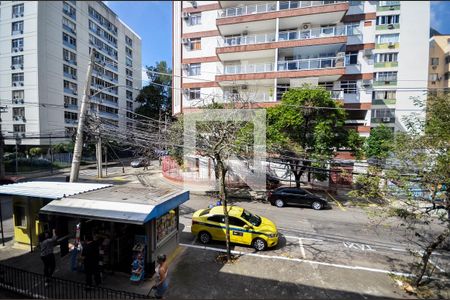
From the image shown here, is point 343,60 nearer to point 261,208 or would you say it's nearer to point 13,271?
point 261,208

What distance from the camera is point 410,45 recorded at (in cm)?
2703

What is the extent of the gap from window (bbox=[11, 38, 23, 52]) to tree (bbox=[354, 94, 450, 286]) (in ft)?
148

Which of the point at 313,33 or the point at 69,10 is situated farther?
the point at 69,10

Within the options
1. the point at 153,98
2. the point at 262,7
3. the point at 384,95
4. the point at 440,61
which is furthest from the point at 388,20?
the point at 153,98

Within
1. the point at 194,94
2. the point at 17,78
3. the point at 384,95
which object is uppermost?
the point at 17,78

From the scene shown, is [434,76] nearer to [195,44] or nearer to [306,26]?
[306,26]

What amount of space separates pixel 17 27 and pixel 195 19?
28628 mm

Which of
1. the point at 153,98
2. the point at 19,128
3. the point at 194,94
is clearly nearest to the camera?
the point at 194,94

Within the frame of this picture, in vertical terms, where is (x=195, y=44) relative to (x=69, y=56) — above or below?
below

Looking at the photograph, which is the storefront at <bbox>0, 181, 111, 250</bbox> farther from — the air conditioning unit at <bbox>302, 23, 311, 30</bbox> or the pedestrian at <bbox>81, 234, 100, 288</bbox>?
the air conditioning unit at <bbox>302, 23, 311, 30</bbox>

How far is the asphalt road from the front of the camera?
813 cm

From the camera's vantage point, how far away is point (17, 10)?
3234 cm

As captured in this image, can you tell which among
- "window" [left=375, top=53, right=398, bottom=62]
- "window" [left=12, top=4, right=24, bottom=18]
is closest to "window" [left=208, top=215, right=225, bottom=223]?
"window" [left=375, top=53, right=398, bottom=62]

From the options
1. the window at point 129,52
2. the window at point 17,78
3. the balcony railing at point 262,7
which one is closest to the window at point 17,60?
the window at point 17,78
